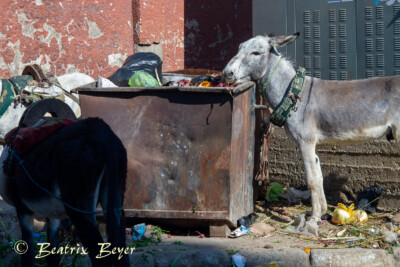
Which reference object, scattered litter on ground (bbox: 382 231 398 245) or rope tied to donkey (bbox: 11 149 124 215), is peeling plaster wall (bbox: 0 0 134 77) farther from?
scattered litter on ground (bbox: 382 231 398 245)

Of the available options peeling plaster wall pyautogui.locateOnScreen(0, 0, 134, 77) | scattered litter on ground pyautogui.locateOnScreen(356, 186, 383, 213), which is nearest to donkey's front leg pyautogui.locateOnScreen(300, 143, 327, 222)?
scattered litter on ground pyautogui.locateOnScreen(356, 186, 383, 213)

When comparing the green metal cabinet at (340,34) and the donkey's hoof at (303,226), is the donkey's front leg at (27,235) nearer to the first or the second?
the donkey's hoof at (303,226)

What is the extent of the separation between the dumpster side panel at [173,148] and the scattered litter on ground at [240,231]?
327mm

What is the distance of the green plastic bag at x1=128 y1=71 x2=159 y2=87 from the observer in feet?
18.6

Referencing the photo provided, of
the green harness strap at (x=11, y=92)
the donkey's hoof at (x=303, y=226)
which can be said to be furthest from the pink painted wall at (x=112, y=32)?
the donkey's hoof at (x=303, y=226)

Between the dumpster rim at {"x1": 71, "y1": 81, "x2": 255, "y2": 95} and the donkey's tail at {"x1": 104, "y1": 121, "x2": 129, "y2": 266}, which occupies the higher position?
the dumpster rim at {"x1": 71, "y1": 81, "x2": 255, "y2": 95}

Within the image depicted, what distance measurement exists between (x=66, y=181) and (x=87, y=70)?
4639 millimetres

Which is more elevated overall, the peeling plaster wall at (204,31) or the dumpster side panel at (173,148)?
the peeling plaster wall at (204,31)

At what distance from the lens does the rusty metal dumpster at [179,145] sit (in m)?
5.14

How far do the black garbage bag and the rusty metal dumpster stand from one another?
0.88 m

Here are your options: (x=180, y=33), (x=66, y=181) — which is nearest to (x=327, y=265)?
(x=66, y=181)

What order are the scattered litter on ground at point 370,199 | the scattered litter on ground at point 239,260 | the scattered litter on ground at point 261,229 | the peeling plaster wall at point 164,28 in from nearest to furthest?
the scattered litter on ground at point 239,260 → the scattered litter on ground at point 261,229 → the scattered litter on ground at point 370,199 → the peeling plaster wall at point 164,28

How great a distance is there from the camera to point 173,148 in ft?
17.2

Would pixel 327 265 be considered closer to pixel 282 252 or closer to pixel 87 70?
pixel 282 252
